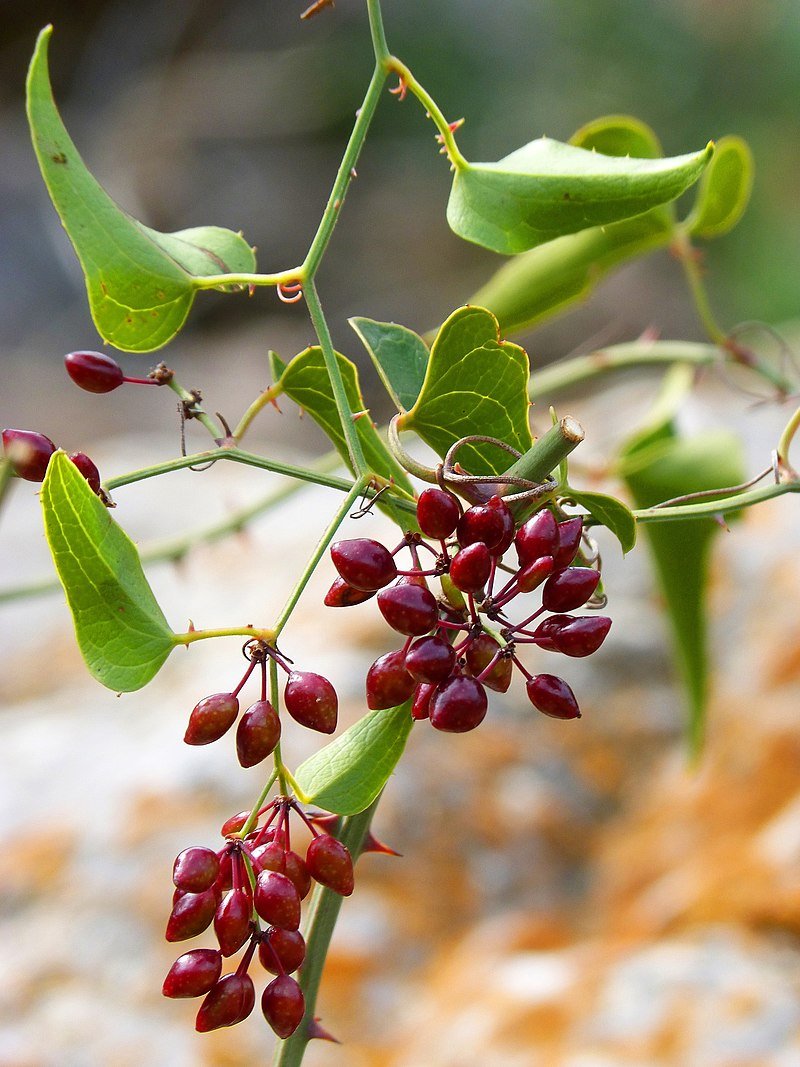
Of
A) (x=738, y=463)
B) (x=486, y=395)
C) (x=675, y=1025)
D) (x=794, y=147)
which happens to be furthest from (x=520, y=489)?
(x=794, y=147)

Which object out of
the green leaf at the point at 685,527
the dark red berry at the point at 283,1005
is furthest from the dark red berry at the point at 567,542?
the green leaf at the point at 685,527

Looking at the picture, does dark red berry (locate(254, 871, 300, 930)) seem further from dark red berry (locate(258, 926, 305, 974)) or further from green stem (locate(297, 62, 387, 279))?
green stem (locate(297, 62, 387, 279))

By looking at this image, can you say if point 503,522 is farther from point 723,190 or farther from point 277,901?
point 723,190

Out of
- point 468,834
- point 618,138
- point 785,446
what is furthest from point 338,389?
point 468,834

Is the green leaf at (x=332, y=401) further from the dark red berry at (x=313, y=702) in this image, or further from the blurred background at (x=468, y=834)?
the blurred background at (x=468, y=834)

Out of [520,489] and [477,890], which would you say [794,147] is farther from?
[520,489]

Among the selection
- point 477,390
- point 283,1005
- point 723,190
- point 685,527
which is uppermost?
point 723,190
